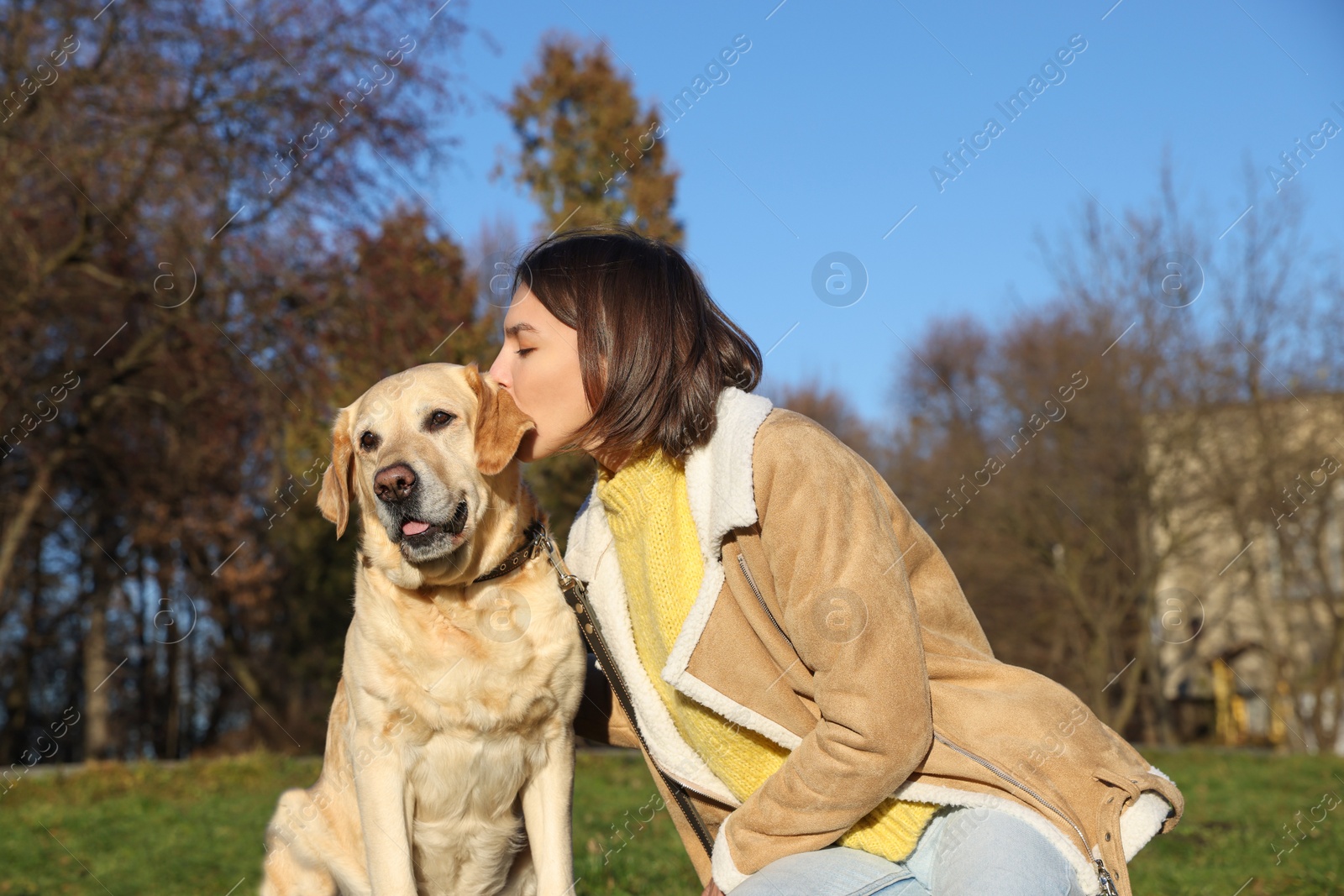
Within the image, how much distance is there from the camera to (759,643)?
2236 mm

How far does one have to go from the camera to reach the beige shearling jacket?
2.00 m

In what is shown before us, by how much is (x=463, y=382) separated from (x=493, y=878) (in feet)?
4.40

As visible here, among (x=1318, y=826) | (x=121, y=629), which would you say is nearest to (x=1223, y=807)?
(x=1318, y=826)

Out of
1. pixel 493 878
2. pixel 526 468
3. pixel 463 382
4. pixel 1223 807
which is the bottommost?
pixel 1223 807

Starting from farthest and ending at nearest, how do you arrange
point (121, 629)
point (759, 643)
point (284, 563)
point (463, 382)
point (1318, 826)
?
1. point (121, 629)
2. point (284, 563)
3. point (1318, 826)
4. point (463, 382)
5. point (759, 643)

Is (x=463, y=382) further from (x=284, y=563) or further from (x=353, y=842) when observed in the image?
(x=284, y=563)

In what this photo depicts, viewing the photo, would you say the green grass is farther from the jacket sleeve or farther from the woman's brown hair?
the woman's brown hair

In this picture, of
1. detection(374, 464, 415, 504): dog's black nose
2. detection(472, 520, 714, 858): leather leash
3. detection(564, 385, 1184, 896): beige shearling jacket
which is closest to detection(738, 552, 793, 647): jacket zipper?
detection(564, 385, 1184, 896): beige shearling jacket

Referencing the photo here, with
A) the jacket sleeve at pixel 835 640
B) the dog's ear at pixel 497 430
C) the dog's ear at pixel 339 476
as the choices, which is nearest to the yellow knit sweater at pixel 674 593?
the jacket sleeve at pixel 835 640

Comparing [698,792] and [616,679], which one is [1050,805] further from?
[616,679]

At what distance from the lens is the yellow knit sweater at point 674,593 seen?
2.29m

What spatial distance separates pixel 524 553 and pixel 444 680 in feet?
1.35

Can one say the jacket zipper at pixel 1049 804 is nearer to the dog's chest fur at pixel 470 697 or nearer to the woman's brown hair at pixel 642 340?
the woman's brown hair at pixel 642 340

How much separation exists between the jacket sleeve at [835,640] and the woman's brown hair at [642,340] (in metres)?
0.23
